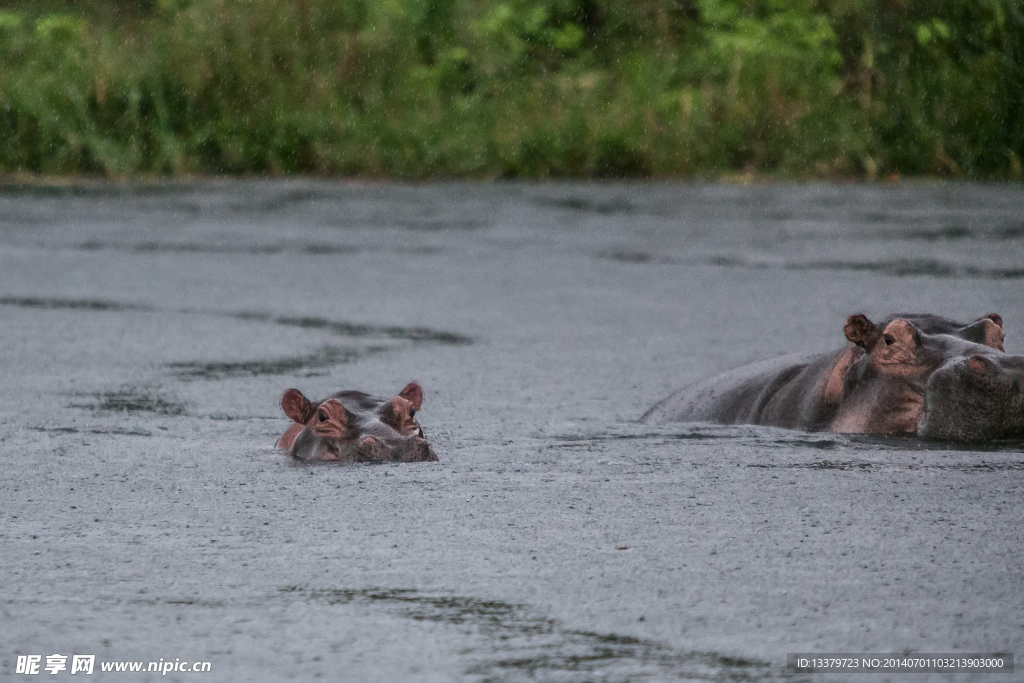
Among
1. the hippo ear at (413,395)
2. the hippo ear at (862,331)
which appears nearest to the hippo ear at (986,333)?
the hippo ear at (862,331)

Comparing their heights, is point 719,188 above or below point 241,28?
below

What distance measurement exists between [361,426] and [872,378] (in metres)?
1.62

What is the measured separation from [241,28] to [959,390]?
15.4 meters

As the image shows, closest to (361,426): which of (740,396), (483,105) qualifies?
(740,396)

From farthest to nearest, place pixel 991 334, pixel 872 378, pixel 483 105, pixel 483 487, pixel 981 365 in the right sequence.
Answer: pixel 483 105, pixel 872 378, pixel 991 334, pixel 981 365, pixel 483 487

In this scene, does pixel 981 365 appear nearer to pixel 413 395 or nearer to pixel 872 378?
pixel 872 378

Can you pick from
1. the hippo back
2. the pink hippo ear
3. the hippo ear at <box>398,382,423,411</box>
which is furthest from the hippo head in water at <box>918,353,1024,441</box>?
the hippo ear at <box>398,382,423,411</box>

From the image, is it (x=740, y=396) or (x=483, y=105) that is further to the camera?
(x=483, y=105)

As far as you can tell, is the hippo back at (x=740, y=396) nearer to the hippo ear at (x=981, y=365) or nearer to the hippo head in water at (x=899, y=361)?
the hippo head in water at (x=899, y=361)

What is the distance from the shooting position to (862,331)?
571 centimetres

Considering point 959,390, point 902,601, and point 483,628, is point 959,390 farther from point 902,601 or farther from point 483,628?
point 483,628

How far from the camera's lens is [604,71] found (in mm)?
20656

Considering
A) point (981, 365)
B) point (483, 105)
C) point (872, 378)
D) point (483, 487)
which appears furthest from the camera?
point (483, 105)

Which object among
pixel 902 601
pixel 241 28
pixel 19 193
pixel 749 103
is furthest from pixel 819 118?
pixel 902 601
